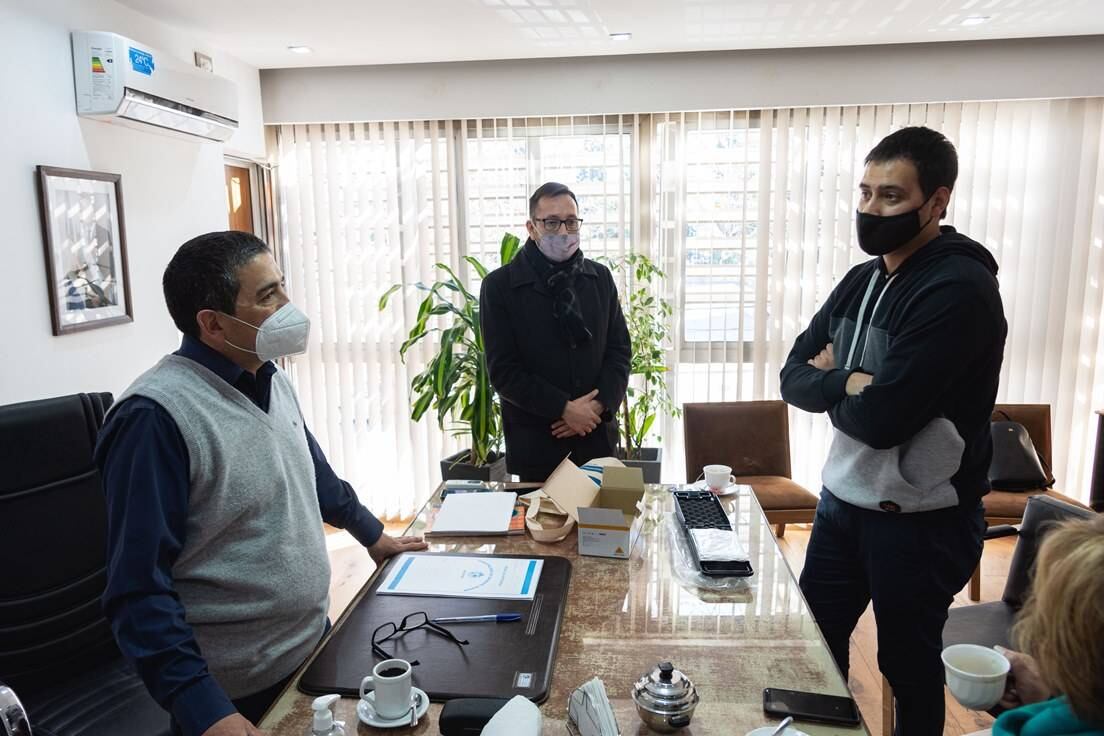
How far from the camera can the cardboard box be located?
1.60 metres

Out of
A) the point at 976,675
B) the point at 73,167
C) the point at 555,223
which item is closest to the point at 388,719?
the point at 976,675

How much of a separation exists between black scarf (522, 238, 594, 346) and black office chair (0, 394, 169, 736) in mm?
1354

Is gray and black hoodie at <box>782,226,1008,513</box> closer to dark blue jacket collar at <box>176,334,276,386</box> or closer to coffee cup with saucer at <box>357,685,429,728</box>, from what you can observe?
coffee cup with saucer at <box>357,685,429,728</box>

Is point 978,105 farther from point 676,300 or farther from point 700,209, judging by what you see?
point 676,300

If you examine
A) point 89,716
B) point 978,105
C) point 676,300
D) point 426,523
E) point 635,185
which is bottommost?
Answer: point 89,716

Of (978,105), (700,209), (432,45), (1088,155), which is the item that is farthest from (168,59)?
(1088,155)

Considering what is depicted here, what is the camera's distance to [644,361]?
369cm

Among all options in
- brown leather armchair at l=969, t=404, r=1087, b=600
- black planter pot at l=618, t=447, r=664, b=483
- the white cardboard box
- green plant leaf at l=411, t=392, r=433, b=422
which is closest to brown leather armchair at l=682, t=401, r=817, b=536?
black planter pot at l=618, t=447, r=664, b=483

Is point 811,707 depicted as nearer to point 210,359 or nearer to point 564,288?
point 210,359

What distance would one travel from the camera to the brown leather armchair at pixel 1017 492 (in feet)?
9.90

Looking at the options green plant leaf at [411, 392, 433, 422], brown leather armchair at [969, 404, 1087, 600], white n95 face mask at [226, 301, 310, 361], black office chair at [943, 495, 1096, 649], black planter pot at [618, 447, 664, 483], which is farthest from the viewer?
green plant leaf at [411, 392, 433, 422]

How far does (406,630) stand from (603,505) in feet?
1.86

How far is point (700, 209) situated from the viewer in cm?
391

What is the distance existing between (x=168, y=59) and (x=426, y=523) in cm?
215
